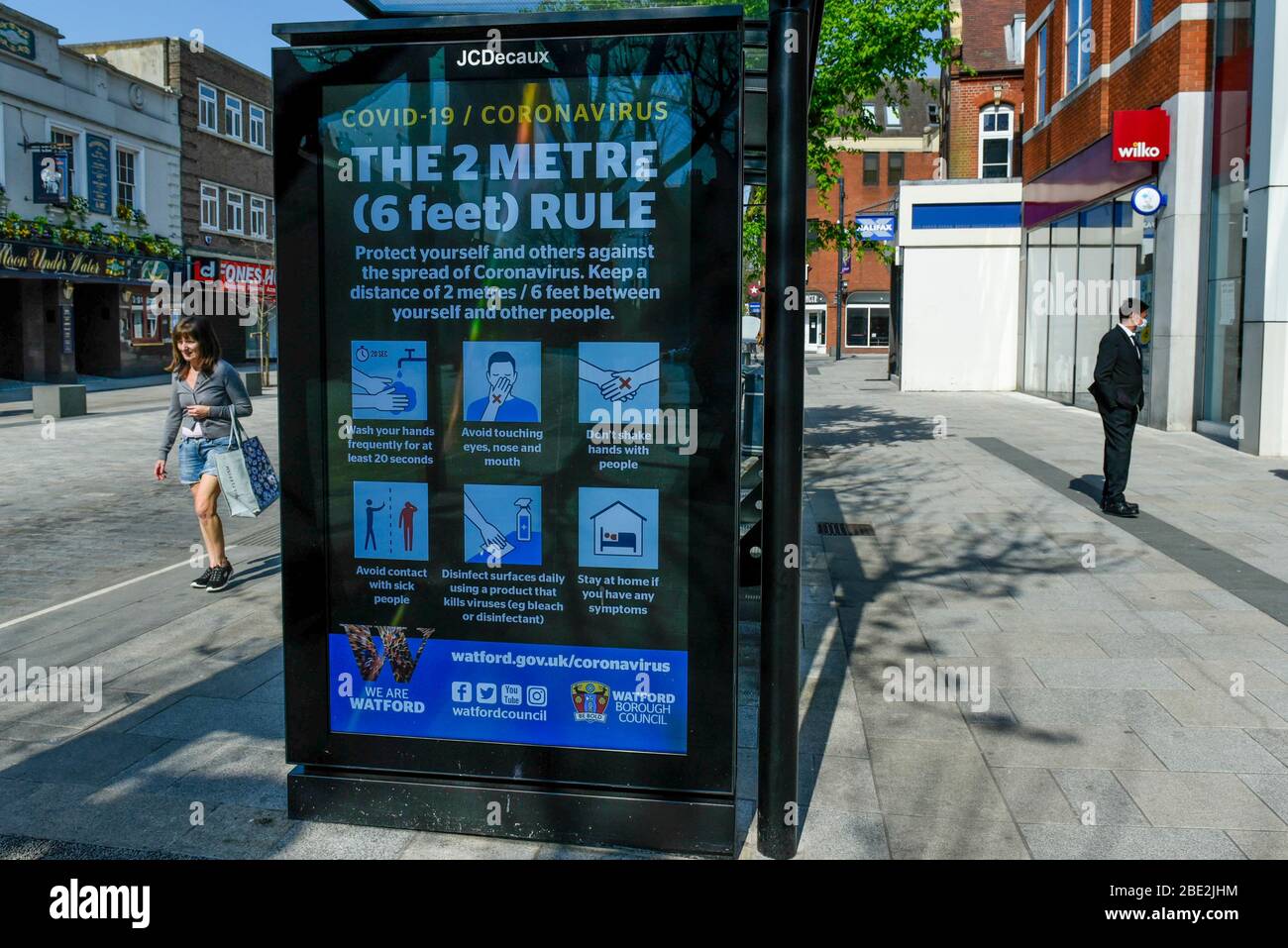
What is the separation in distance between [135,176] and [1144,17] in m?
31.1

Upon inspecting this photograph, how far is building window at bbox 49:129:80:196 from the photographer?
32844 millimetres

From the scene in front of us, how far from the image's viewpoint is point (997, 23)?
129 ft

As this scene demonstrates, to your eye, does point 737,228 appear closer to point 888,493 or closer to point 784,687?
point 784,687

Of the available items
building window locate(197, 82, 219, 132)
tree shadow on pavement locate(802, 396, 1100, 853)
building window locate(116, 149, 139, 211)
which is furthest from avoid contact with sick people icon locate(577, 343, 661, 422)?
building window locate(197, 82, 219, 132)

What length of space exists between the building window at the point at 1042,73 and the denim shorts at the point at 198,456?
2263 cm

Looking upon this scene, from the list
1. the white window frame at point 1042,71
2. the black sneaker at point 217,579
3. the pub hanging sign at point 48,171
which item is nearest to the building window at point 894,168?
the white window frame at point 1042,71

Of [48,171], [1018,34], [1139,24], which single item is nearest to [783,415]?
[1139,24]

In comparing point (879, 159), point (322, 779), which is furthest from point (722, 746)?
point (879, 159)

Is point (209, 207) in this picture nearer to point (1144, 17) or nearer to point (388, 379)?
point (1144, 17)

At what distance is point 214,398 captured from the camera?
7738 mm

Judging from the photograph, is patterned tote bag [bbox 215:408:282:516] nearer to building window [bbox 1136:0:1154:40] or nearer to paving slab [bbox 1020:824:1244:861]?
paving slab [bbox 1020:824:1244:861]

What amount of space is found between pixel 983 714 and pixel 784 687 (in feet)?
6.51

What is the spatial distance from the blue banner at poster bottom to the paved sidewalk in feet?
1.30

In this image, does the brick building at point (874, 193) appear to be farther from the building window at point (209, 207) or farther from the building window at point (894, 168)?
the building window at point (209, 207)
